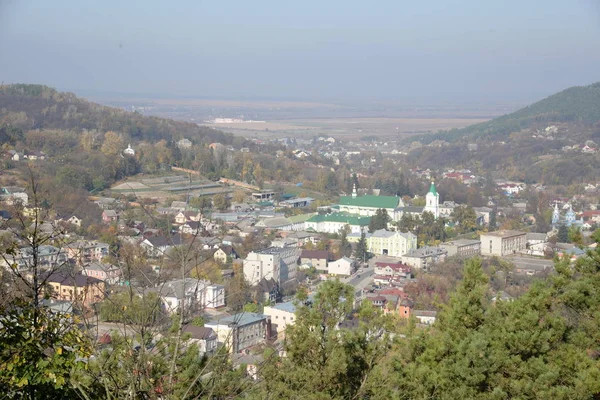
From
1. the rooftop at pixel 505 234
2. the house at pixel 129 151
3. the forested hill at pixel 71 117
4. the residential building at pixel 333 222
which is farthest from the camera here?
the forested hill at pixel 71 117

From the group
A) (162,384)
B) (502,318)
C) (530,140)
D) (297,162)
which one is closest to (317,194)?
(297,162)

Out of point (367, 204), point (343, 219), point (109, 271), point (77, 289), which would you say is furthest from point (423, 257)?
point (77, 289)

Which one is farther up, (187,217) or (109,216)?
(187,217)

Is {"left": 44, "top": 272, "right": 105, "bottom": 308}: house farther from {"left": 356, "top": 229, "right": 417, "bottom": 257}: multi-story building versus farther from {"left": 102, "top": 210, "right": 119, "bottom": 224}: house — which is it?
{"left": 356, "top": 229, "right": 417, "bottom": 257}: multi-story building

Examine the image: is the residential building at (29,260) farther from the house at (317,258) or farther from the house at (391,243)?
the house at (391,243)

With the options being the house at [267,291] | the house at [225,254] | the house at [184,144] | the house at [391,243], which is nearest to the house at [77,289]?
the house at [267,291]

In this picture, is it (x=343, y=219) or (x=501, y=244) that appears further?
(x=343, y=219)

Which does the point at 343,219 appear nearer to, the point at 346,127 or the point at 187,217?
the point at 187,217
